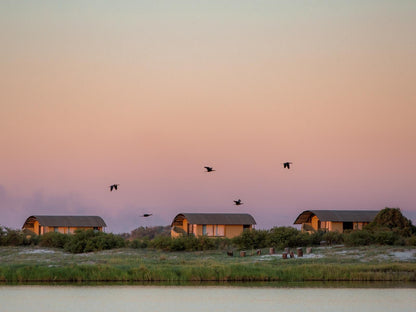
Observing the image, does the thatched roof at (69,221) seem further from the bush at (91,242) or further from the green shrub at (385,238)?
the green shrub at (385,238)

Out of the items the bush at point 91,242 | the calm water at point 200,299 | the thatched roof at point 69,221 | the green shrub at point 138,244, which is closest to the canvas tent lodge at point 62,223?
the thatched roof at point 69,221

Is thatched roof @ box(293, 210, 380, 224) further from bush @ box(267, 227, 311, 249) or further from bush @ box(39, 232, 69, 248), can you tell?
bush @ box(39, 232, 69, 248)

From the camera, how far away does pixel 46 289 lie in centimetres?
4038

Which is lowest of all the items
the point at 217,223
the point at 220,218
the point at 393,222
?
the point at 393,222

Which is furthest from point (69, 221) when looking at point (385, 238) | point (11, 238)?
point (385, 238)

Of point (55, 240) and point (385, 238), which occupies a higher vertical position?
point (55, 240)

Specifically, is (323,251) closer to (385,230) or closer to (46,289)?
(385,230)

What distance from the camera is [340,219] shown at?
8069cm

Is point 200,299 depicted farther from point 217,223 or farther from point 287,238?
point 217,223

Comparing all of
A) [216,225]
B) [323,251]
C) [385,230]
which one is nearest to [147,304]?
[323,251]

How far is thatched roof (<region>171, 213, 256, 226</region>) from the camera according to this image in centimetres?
8250

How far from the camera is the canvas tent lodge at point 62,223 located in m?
84.9

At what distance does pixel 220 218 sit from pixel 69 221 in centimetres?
1541

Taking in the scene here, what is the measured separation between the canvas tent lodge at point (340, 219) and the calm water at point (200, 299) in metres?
40.8
